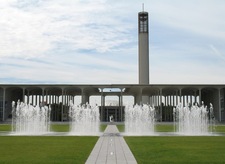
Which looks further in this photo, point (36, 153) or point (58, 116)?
point (58, 116)

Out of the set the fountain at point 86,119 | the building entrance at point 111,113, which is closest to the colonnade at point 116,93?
the building entrance at point 111,113

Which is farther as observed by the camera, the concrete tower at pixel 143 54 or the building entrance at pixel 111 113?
the concrete tower at pixel 143 54

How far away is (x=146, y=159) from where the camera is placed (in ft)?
36.0

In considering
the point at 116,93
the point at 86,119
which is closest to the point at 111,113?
the point at 116,93

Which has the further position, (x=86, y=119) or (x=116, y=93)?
(x=116, y=93)

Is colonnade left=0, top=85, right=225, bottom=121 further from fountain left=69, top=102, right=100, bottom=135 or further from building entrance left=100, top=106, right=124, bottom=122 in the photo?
fountain left=69, top=102, right=100, bottom=135

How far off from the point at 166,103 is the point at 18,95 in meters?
30.6

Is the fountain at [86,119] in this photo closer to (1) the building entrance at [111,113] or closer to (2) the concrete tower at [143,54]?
(1) the building entrance at [111,113]

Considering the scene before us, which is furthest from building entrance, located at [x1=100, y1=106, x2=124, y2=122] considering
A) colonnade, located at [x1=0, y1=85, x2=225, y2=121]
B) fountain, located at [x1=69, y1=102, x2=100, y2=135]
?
fountain, located at [x1=69, y1=102, x2=100, y2=135]

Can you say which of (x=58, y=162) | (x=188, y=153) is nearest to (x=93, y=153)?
(x=58, y=162)

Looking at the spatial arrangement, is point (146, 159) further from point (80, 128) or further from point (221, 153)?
point (80, 128)

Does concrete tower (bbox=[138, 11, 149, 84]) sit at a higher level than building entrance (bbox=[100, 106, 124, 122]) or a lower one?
higher

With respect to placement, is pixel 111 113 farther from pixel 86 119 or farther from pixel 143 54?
pixel 86 119

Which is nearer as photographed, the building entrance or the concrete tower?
the building entrance
